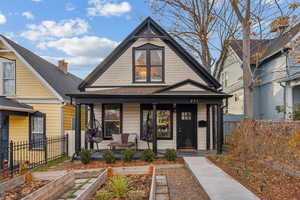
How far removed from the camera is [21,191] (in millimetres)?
5758

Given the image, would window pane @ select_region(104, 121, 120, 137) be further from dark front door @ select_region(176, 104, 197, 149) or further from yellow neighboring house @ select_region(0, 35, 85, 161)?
dark front door @ select_region(176, 104, 197, 149)

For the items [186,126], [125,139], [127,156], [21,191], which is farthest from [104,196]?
[186,126]

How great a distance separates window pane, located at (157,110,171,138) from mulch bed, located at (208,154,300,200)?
10.3 ft

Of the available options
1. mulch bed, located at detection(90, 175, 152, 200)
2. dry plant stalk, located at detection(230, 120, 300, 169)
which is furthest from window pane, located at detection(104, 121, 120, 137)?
dry plant stalk, located at detection(230, 120, 300, 169)

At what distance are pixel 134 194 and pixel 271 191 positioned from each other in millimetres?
3476

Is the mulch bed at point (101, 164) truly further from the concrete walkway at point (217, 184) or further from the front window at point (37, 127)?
the front window at point (37, 127)

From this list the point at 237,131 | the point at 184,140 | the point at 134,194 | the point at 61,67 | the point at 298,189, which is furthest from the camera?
the point at 61,67

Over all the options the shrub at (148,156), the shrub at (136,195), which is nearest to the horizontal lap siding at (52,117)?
the shrub at (148,156)

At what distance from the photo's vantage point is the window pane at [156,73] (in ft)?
38.6

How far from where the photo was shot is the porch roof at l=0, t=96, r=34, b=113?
1035 centimetres

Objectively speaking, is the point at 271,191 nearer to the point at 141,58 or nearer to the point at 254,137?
the point at 254,137

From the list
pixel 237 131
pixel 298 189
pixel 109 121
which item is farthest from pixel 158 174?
pixel 109 121

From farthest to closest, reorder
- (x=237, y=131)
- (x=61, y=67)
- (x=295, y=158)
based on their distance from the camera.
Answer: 1. (x=61, y=67)
2. (x=237, y=131)
3. (x=295, y=158)

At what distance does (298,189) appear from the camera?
580 centimetres
